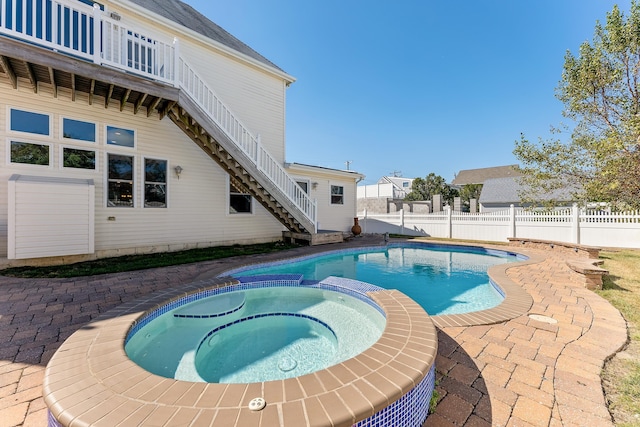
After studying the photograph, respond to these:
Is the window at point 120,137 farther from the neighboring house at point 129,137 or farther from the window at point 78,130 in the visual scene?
the window at point 78,130

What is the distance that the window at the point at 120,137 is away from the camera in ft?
23.2

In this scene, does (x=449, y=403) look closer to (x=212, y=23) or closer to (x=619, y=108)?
(x=619, y=108)

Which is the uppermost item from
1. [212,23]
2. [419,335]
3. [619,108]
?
[212,23]

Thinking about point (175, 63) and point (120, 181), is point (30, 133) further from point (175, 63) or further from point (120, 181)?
point (175, 63)

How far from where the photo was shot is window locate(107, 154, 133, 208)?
7.09 metres

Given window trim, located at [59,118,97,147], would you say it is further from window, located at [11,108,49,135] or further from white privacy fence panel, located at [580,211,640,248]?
white privacy fence panel, located at [580,211,640,248]

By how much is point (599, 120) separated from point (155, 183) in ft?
40.6

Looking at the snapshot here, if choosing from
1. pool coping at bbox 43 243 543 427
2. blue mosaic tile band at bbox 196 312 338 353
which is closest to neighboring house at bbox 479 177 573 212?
blue mosaic tile band at bbox 196 312 338 353

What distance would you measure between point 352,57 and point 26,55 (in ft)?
46.1

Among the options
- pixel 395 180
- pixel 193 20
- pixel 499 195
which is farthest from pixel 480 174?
pixel 193 20

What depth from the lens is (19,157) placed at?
19.5 feet

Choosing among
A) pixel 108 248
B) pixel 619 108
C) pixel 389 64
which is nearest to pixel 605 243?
pixel 619 108

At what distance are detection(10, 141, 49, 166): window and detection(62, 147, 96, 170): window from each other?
0.33 metres

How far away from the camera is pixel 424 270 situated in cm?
734
